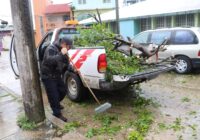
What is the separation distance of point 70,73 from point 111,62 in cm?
134

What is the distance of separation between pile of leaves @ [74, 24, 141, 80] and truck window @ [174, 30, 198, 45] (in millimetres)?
3807

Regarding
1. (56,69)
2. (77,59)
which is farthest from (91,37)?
(56,69)

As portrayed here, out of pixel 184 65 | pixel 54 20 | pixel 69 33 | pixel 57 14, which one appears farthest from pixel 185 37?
pixel 54 20

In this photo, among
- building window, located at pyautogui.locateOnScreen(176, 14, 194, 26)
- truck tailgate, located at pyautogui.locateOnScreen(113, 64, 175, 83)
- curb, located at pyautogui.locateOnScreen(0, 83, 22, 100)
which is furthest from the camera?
building window, located at pyautogui.locateOnScreen(176, 14, 194, 26)

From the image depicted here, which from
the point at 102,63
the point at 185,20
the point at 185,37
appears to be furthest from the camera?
the point at 185,20

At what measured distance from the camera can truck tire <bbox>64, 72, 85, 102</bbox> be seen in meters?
6.25

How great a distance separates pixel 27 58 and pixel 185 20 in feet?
46.3

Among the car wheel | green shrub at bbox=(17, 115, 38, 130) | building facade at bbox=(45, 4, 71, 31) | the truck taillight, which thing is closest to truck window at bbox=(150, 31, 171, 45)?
the car wheel

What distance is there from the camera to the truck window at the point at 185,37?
9.02 m

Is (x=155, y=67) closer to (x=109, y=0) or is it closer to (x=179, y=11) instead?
(x=179, y=11)

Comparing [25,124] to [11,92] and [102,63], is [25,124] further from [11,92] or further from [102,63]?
[11,92]

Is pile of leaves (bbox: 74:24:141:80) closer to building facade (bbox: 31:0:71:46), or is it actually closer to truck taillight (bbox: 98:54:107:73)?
truck taillight (bbox: 98:54:107:73)

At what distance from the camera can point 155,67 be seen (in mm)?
6117

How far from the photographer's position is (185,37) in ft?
30.5
